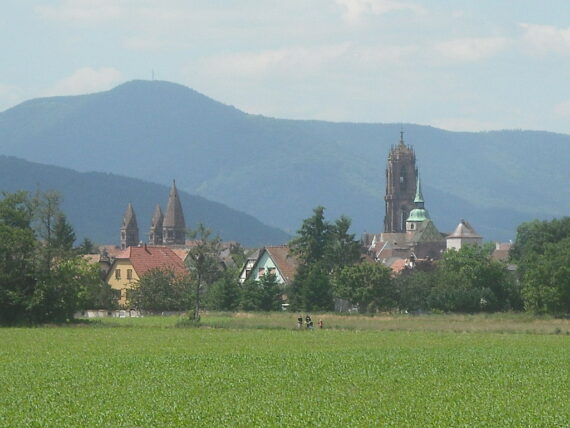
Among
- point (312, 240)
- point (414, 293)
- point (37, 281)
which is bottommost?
point (37, 281)

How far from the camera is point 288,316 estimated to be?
81.7m

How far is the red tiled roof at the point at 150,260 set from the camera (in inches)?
4412

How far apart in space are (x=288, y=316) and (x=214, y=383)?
4721cm

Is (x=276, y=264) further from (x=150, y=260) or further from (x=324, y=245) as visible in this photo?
(x=150, y=260)

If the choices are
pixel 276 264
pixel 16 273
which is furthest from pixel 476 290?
pixel 16 273

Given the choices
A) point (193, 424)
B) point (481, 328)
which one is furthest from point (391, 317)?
point (193, 424)

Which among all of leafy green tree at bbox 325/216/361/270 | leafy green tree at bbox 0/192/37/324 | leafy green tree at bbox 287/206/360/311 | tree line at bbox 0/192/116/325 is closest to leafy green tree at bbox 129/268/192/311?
leafy green tree at bbox 287/206/360/311

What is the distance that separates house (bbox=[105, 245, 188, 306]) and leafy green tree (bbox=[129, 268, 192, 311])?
28.5ft

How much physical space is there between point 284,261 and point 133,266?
47.0 ft

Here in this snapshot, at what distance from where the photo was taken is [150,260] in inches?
4537

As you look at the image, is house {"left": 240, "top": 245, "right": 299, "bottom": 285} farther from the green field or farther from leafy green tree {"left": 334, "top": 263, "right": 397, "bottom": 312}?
the green field

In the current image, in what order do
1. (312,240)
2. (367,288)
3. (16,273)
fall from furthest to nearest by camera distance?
(312,240), (367,288), (16,273)

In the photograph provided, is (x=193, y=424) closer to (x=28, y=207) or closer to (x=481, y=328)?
(x=481, y=328)

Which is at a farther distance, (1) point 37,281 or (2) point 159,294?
(2) point 159,294
